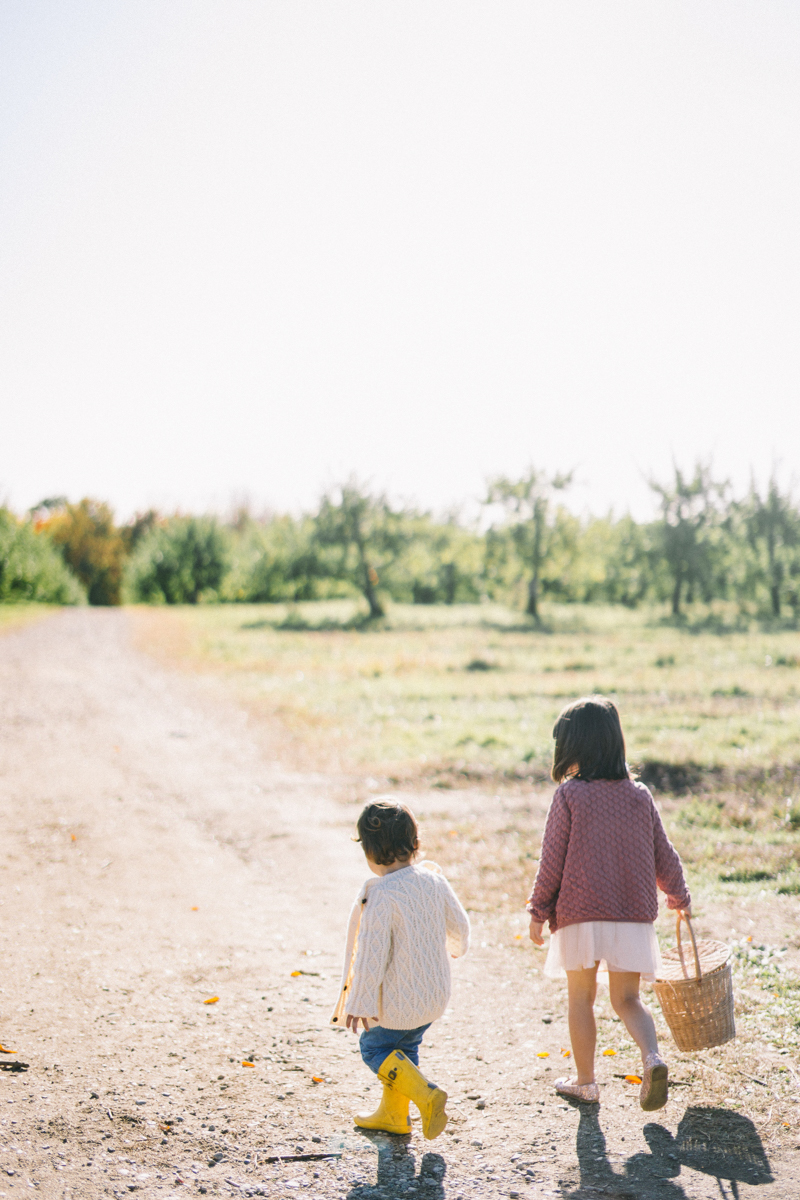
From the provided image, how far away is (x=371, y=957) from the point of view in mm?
3352

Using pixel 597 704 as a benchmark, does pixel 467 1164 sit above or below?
below

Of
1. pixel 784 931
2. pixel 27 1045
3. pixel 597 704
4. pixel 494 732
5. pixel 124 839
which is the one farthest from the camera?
pixel 494 732

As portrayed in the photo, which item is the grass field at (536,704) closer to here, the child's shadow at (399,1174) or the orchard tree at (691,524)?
the child's shadow at (399,1174)

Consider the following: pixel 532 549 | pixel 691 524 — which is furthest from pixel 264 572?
pixel 691 524

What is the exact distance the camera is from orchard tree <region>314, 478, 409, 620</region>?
42438 mm

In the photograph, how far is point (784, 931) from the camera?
229 inches

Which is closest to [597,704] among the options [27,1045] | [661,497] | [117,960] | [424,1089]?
[424,1089]

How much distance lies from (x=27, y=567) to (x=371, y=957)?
48667mm

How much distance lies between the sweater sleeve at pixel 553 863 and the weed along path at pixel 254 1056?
796 millimetres

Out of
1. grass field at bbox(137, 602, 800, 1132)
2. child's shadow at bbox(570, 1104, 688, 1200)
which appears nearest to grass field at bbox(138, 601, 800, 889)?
grass field at bbox(137, 602, 800, 1132)

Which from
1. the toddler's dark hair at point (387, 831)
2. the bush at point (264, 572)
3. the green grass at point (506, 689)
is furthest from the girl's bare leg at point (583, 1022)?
the bush at point (264, 572)

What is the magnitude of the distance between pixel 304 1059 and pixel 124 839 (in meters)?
4.60

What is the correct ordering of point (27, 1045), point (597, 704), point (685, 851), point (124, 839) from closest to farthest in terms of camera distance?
point (597, 704)
point (27, 1045)
point (685, 851)
point (124, 839)

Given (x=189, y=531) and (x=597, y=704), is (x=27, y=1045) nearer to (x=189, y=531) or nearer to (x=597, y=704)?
(x=597, y=704)
